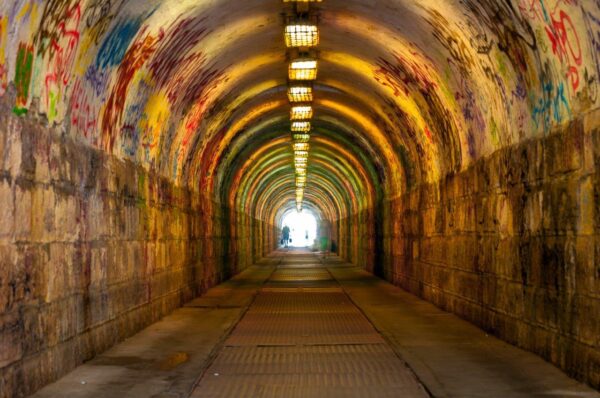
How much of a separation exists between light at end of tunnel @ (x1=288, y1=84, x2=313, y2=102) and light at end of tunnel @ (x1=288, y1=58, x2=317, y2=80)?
1.48 metres

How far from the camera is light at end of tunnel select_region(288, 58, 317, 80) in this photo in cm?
1578

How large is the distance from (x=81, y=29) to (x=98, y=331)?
3.80m

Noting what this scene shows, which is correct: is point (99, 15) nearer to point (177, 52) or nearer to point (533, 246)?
point (177, 52)

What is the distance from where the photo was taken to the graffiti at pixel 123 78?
10.6 m

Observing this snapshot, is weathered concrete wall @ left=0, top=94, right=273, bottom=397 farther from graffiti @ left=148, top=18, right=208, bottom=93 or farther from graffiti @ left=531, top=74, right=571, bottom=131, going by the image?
graffiti @ left=531, top=74, right=571, bottom=131

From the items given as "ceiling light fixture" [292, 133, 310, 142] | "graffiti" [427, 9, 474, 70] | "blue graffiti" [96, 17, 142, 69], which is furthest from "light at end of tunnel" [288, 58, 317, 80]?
"ceiling light fixture" [292, 133, 310, 142]

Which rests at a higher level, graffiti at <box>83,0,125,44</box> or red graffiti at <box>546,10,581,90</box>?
graffiti at <box>83,0,125,44</box>

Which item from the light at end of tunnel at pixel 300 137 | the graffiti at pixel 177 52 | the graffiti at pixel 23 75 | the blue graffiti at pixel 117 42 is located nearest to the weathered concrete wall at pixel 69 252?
the graffiti at pixel 23 75

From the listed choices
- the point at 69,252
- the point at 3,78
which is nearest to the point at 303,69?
the point at 69,252

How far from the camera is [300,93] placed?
62.1 feet

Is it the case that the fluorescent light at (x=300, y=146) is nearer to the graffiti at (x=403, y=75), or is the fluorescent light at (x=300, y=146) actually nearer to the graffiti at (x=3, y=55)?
the graffiti at (x=403, y=75)

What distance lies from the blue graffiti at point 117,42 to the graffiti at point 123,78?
0.87ft

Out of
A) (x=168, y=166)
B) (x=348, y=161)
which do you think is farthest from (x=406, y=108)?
(x=348, y=161)

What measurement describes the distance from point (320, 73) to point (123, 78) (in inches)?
326
